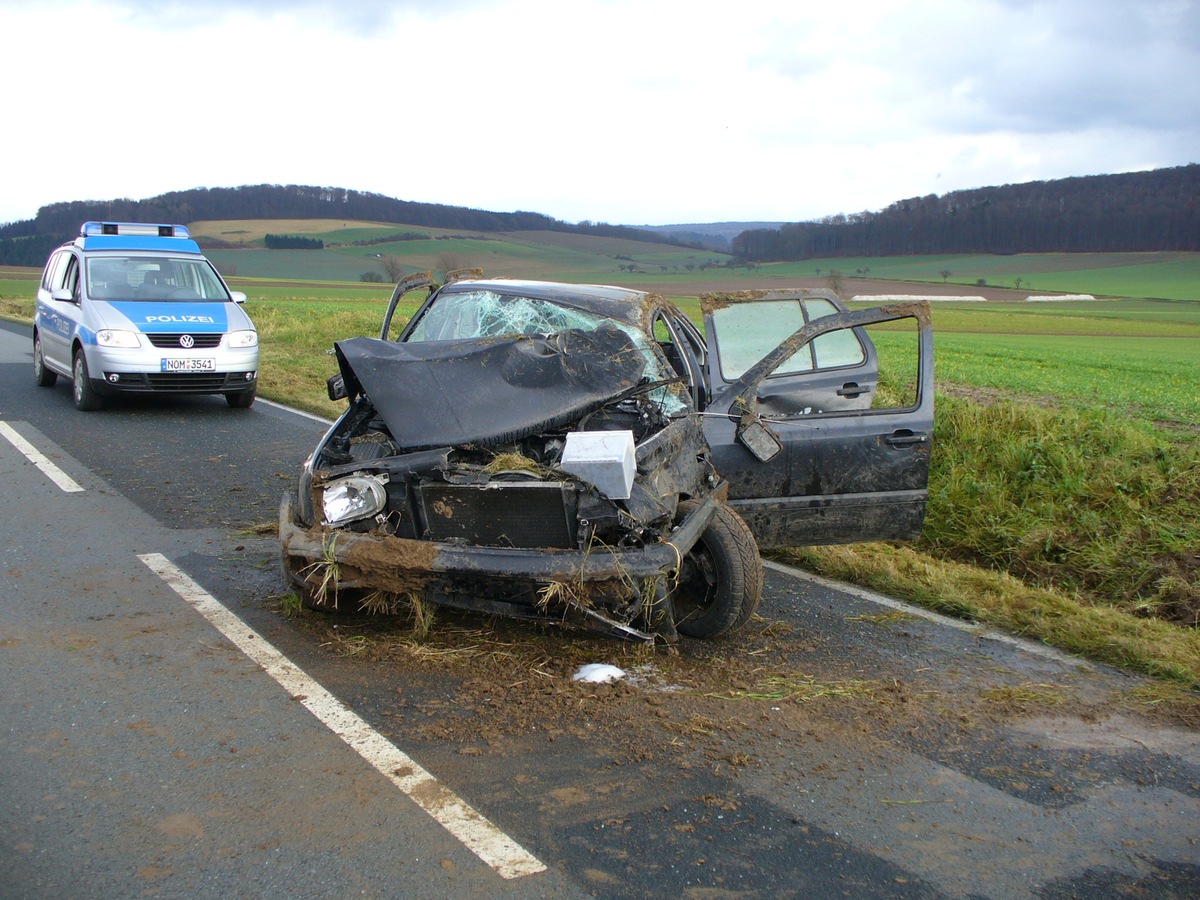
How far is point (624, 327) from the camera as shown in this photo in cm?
570

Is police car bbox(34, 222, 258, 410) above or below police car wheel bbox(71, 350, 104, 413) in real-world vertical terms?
above

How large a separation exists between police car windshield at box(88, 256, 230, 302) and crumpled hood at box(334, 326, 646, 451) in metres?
7.40

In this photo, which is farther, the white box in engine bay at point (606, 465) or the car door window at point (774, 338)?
the car door window at point (774, 338)

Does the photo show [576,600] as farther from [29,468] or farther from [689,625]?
[29,468]

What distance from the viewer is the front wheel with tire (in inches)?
178

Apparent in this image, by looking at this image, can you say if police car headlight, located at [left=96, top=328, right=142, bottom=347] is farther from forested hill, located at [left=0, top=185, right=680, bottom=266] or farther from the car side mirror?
forested hill, located at [left=0, top=185, right=680, bottom=266]

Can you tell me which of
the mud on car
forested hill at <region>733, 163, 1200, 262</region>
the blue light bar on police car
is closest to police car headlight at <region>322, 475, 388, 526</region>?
the mud on car

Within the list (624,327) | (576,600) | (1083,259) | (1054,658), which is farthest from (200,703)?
(1083,259)

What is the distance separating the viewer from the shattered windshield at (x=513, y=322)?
540 centimetres

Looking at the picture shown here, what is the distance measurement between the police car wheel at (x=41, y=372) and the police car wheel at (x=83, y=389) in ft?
6.66

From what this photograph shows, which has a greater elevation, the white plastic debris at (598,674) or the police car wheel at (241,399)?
the police car wheel at (241,399)

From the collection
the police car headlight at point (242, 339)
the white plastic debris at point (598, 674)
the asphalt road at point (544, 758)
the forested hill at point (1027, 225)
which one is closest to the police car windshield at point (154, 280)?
the police car headlight at point (242, 339)

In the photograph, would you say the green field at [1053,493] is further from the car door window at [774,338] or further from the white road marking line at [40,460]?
the white road marking line at [40,460]

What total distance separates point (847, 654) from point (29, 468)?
6672 mm
